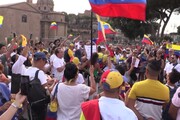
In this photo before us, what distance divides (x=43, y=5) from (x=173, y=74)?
4245 inches

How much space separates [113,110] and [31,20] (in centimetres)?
9470

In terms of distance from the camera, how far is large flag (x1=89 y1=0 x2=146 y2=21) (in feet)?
18.8

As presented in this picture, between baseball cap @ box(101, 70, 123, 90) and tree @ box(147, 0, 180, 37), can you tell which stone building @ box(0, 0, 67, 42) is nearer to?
tree @ box(147, 0, 180, 37)

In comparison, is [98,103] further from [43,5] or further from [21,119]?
[43,5]

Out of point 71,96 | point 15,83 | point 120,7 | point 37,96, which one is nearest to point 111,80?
point 71,96

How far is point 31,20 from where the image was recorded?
95.6 metres

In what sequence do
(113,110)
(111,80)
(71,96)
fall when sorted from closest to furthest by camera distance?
(113,110) → (111,80) → (71,96)

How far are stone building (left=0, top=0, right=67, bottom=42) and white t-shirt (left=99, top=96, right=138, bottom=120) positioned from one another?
8076cm

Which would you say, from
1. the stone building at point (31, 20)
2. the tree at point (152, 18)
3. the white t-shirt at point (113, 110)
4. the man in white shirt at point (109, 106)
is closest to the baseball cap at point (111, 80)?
the man in white shirt at point (109, 106)

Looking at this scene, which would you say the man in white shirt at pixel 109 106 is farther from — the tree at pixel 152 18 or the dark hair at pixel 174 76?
the tree at pixel 152 18

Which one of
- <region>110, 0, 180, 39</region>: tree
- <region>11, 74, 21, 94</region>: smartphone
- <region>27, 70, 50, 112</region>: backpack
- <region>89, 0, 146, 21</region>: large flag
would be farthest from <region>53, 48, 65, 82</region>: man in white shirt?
<region>110, 0, 180, 39</region>: tree

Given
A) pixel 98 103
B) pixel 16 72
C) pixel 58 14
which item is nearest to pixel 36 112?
pixel 16 72

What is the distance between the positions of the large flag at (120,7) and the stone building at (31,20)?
256 ft

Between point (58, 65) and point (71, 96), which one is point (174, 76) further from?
point (58, 65)
